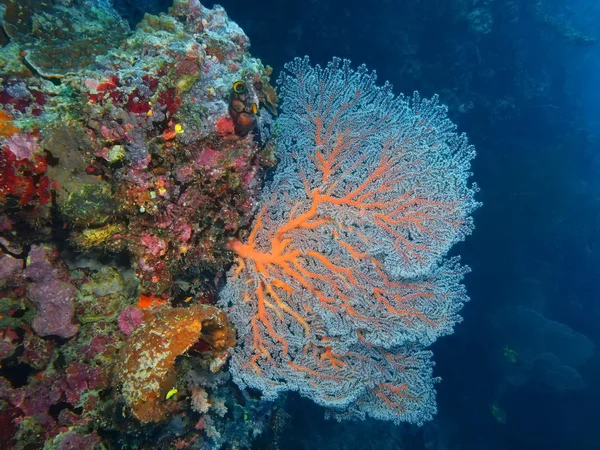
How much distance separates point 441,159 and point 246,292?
9.57 ft

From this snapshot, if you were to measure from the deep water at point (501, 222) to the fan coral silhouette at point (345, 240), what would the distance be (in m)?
7.16

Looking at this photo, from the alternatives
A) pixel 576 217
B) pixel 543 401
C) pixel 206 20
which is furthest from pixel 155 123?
pixel 576 217

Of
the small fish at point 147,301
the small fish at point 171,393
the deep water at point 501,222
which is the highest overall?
the deep water at point 501,222

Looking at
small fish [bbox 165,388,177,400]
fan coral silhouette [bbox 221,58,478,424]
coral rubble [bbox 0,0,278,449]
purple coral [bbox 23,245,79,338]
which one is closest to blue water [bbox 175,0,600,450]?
fan coral silhouette [bbox 221,58,478,424]

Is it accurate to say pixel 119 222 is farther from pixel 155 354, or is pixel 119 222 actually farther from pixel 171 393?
pixel 171 393

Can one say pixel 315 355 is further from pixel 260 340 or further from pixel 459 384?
pixel 459 384

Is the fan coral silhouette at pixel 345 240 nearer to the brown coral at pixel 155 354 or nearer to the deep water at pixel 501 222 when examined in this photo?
the brown coral at pixel 155 354

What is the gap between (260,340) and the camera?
4.04m

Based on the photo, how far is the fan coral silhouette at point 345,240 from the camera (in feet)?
13.2

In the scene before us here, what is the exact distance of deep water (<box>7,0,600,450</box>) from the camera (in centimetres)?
1181

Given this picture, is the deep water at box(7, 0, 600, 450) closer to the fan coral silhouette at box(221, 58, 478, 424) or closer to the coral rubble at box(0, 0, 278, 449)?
the fan coral silhouette at box(221, 58, 478, 424)

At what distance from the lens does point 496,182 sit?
15727mm

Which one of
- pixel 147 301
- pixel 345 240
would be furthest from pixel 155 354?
pixel 345 240

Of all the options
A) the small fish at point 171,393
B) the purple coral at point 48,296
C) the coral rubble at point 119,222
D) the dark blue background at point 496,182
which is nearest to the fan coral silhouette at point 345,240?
the coral rubble at point 119,222
